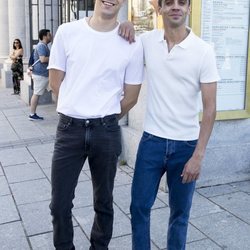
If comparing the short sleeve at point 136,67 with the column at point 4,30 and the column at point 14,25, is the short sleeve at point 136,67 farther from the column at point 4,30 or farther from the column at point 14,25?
the column at point 4,30

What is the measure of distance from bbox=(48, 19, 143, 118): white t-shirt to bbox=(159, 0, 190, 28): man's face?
0.92 feet

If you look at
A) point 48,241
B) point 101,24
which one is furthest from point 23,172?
point 101,24

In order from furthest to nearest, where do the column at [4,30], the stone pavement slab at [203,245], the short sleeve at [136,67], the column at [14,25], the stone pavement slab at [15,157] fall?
the column at [4,30], the column at [14,25], the stone pavement slab at [15,157], the stone pavement slab at [203,245], the short sleeve at [136,67]

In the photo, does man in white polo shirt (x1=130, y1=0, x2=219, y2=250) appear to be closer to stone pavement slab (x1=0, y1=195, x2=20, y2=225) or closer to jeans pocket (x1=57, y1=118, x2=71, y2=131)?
jeans pocket (x1=57, y1=118, x2=71, y2=131)

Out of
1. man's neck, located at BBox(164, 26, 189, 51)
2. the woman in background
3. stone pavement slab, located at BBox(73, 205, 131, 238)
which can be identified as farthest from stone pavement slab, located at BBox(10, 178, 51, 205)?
the woman in background

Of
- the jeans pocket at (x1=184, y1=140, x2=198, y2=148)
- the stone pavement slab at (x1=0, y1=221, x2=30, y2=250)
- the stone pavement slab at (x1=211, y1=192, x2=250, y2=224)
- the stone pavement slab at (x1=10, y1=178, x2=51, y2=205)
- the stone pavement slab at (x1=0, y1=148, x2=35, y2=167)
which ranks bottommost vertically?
the stone pavement slab at (x1=0, y1=148, x2=35, y2=167)

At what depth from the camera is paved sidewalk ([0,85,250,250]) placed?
11.3 feet

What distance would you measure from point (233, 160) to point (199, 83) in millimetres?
2459

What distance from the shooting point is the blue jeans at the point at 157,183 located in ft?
8.70

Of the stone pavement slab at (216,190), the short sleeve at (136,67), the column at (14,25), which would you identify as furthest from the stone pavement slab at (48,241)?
the column at (14,25)

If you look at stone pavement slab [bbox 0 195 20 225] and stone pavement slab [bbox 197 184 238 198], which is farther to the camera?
stone pavement slab [bbox 197 184 238 198]

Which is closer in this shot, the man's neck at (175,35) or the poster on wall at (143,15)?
the man's neck at (175,35)

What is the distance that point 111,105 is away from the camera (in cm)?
274

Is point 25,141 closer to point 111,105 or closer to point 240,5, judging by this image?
point 240,5
